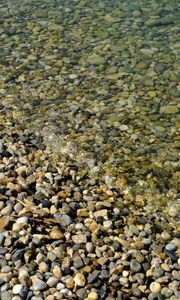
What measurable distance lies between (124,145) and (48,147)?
1036mm

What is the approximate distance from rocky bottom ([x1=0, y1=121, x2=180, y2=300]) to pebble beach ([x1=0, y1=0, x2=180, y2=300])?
0.01 meters

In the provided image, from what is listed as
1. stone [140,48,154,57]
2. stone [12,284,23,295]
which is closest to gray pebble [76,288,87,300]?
stone [12,284,23,295]

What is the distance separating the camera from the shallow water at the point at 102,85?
22.5 ft

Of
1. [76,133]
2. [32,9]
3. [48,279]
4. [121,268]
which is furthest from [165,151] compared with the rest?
[32,9]

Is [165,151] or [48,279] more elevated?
[48,279]

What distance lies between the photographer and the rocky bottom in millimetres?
4789

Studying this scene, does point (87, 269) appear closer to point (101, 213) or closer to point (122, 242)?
point (122, 242)

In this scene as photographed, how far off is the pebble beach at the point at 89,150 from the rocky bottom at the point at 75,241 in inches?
0.5

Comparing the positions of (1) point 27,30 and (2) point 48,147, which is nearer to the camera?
(2) point 48,147

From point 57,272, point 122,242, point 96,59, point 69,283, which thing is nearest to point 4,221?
point 57,272

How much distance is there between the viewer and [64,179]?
6.27m

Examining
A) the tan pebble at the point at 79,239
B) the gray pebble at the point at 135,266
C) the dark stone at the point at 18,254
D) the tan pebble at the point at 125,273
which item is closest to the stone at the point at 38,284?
the dark stone at the point at 18,254

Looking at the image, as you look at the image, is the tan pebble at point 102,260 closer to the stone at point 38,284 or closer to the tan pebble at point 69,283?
the tan pebble at point 69,283

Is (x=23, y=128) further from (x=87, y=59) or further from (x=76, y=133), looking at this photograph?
(x=87, y=59)
